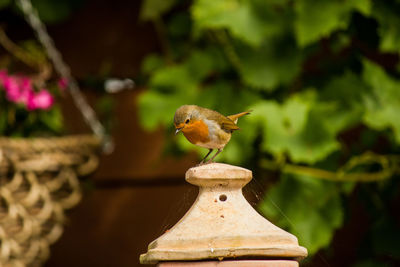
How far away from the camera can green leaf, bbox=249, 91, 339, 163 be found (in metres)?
2.26

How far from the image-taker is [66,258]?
9.56 ft

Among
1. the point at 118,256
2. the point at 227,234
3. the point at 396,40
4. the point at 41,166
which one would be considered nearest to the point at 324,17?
the point at 396,40

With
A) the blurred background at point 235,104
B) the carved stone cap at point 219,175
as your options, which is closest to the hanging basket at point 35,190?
the blurred background at point 235,104

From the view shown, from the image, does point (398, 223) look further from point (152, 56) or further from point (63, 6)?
point (63, 6)

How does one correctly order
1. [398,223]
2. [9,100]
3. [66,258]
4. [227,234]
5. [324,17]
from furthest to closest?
[66,258] < [398,223] < [9,100] < [324,17] < [227,234]

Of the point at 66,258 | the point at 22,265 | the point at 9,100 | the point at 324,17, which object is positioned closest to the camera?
the point at 22,265

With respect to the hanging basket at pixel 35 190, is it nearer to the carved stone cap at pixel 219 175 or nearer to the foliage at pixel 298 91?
the foliage at pixel 298 91

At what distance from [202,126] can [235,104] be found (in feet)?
4.68

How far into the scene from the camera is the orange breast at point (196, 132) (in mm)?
1120

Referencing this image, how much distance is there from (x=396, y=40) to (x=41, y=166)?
1341 millimetres

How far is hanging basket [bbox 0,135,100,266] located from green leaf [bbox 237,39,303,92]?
68 cm

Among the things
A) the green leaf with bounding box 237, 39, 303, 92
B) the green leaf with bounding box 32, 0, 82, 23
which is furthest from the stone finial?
the green leaf with bounding box 32, 0, 82, 23

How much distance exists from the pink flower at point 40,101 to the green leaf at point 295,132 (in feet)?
2.67

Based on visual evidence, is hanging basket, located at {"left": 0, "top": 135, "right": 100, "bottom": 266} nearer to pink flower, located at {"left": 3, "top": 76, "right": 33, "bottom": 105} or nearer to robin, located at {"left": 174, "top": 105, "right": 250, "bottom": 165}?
pink flower, located at {"left": 3, "top": 76, "right": 33, "bottom": 105}
